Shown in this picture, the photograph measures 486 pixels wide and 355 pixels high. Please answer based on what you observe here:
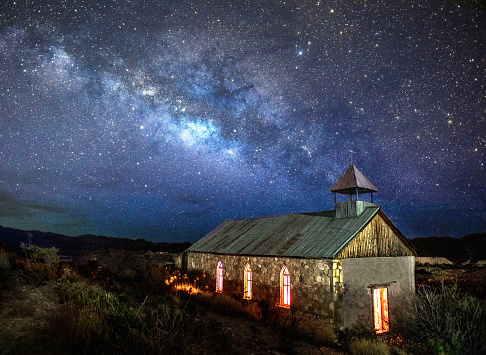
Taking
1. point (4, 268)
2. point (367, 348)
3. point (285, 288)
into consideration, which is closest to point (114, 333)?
point (4, 268)

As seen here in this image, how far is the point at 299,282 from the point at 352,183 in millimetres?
6269

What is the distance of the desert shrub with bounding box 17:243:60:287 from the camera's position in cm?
1292

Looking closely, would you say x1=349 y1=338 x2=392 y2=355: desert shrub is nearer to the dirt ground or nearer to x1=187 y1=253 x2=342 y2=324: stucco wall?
the dirt ground

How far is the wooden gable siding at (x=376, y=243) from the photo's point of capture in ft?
52.7

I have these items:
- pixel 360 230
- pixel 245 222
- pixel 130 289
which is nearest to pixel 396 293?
pixel 360 230

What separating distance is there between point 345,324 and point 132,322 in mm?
9156

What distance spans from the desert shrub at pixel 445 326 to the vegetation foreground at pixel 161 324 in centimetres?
4

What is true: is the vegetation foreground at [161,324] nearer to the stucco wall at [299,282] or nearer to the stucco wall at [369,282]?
the stucco wall at [369,282]

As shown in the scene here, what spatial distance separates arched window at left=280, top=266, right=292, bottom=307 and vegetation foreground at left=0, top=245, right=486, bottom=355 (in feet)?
2.95

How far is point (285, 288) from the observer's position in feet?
55.8

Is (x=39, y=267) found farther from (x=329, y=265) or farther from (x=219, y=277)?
(x=329, y=265)

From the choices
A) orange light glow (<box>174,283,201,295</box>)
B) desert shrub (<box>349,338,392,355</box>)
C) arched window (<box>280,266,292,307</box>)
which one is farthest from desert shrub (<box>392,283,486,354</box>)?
orange light glow (<box>174,283,201,295</box>)

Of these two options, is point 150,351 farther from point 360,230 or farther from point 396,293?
point 396,293

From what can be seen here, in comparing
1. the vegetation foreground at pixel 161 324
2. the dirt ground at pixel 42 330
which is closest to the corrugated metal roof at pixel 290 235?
the vegetation foreground at pixel 161 324
